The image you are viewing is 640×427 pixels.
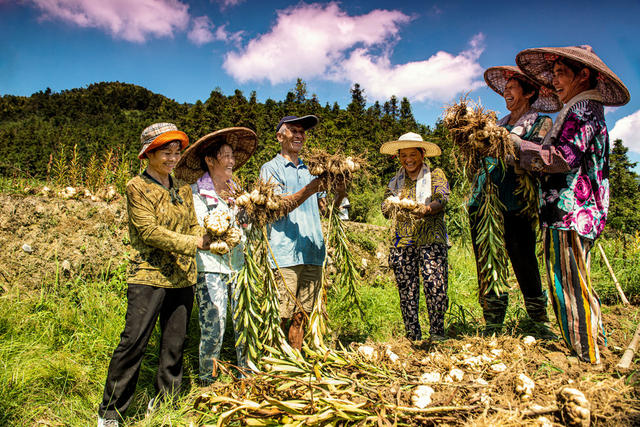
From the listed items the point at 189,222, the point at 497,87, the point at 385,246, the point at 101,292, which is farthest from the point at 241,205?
the point at 385,246

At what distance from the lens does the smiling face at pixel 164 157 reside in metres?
2.33

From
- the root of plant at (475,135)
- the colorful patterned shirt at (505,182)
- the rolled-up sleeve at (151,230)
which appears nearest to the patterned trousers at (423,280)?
the colorful patterned shirt at (505,182)

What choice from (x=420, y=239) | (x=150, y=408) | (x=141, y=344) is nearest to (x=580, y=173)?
(x=420, y=239)

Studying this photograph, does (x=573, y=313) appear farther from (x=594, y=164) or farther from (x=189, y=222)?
(x=189, y=222)

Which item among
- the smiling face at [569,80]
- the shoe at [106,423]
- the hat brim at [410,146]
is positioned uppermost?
the smiling face at [569,80]

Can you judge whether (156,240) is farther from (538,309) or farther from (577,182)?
(538,309)

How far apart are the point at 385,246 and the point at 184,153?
398cm

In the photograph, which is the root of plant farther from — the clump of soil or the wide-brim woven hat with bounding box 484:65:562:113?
the clump of soil

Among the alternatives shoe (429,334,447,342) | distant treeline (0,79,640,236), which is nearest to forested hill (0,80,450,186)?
distant treeline (0,79,640,236)

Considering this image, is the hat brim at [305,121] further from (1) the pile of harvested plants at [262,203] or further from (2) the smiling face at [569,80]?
(2) the smiling face at [569,80]

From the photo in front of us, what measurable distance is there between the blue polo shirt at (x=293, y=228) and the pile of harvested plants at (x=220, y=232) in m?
0.51

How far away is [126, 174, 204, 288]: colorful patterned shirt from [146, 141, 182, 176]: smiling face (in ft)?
0.30

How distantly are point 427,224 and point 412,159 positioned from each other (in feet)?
1.94

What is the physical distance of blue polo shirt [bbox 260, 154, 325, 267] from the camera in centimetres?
264
